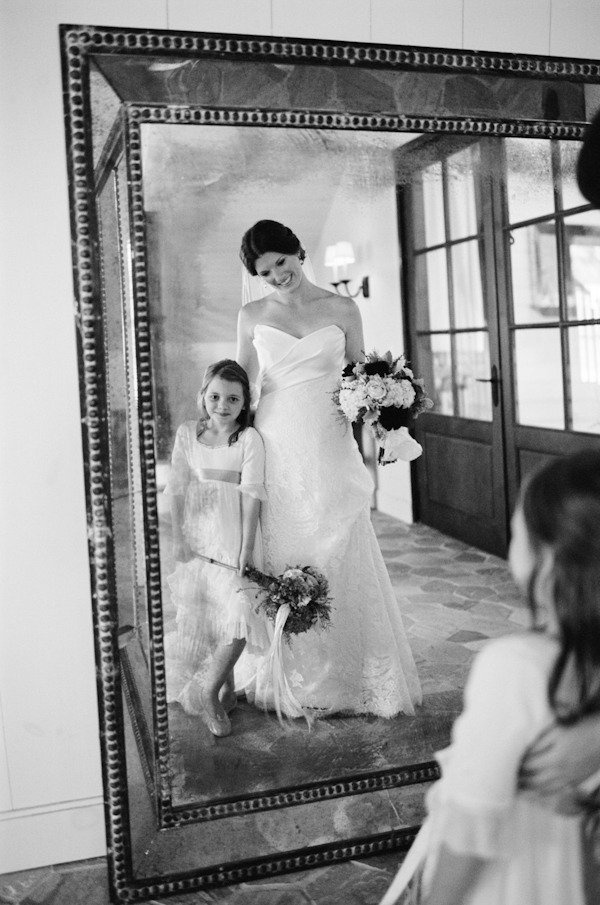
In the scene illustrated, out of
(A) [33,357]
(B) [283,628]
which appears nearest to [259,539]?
(B) [283,628]

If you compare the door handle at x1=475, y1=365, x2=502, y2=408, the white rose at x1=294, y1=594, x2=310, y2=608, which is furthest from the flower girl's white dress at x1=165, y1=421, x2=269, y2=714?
the door handle at x1=475, y1=365, x2=502, y2=408

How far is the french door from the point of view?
2.48 metres

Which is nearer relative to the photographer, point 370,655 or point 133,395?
point 133,395

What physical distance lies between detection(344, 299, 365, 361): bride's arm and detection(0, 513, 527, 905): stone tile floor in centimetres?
44

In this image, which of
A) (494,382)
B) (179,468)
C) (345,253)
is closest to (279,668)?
(179,468)

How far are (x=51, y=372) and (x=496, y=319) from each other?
1.22 meters

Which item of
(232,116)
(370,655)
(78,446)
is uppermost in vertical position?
(232,116)

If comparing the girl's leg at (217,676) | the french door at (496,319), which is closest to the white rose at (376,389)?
the french door at (496,319)

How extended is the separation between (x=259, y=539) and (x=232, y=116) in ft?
3.52

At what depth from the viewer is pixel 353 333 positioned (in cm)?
238

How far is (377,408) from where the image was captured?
95.3 inches

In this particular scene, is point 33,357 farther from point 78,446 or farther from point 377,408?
point 377,408

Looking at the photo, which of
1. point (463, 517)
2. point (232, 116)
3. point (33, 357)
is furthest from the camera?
point (463, 517)

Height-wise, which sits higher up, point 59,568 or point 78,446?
point 78,446
